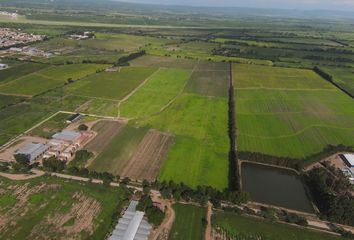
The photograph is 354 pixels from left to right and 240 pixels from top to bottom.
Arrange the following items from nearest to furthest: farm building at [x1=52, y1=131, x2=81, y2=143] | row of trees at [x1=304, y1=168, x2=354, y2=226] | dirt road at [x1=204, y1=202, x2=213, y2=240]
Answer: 1. dirt road at [x1=204, y1=202, x2=213, y2=240]
2. row of trees at [x1=304, y1=168, x2=354, y2=226]
3. farm building at [x1=52, y1=131, x2=81, y2=143]

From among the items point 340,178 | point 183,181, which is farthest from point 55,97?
point 340,178

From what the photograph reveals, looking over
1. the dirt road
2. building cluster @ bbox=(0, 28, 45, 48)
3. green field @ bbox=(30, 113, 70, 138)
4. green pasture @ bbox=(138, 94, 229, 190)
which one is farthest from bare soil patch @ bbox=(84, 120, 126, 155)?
building cluster @ bbox=(0, 28, 45, 48)

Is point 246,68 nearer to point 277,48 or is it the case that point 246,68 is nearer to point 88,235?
point 277,48

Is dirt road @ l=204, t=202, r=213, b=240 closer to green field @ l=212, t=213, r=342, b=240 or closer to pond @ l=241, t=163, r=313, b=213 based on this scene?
green field @ l=212, t=213, r=342, b=240

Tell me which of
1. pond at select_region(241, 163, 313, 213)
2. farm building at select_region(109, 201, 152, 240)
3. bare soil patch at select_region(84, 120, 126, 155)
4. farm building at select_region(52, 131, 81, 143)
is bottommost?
pond at select_region(241, 163, 313, 213)

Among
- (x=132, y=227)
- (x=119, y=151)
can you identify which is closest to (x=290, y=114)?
(x=119, y=151)

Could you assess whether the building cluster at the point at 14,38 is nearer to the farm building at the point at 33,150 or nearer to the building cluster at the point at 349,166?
the farm building at the point at 33,150

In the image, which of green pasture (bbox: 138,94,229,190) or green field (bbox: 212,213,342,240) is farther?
green pasture (bbox: 138,94,229,190)
